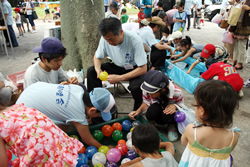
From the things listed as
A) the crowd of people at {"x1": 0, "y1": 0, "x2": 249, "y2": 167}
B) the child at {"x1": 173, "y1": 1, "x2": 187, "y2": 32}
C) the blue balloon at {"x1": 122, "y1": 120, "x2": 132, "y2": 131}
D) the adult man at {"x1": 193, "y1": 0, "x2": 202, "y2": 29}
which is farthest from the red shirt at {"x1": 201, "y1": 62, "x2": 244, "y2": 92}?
the adult man at {"x1": 193, "y1": 0, "x2": 202, "y2": 29}

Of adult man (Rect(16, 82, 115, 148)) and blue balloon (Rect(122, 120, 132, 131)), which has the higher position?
adult man (Rect(16, 82, 115, 148))

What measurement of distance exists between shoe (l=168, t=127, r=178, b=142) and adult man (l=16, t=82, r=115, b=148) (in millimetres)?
1057

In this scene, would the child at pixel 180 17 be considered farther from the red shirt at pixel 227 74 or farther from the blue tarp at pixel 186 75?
the red shirt at pixel 227 74

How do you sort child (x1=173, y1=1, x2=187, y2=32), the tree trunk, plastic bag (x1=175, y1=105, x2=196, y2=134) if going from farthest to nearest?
child (x1=173, y1=1, x2=187, y2=32)
the tree trunk
plastic bag (x1=175, y1=105, x2=196, y2=134)

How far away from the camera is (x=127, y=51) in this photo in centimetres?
310

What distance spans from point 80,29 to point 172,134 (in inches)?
113

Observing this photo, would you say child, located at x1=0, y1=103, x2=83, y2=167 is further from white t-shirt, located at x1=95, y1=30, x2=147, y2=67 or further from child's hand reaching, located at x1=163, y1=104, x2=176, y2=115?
white t-shirt, located at x1=95, y1=30, x2=147, y2=67

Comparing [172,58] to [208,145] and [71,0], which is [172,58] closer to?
[71,0]

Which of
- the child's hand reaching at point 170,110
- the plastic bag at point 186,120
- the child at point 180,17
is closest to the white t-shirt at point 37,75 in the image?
the child's hand reaching at point 170,110

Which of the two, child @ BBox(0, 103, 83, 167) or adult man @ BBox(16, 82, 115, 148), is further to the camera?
adult man @ BBox(16, 82, 115, 148)

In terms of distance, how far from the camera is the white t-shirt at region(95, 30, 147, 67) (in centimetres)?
303

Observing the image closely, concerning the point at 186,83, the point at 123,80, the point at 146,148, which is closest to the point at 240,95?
the point at 186,83

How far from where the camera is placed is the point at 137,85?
9.59 ft

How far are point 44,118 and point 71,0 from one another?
3.16 m
